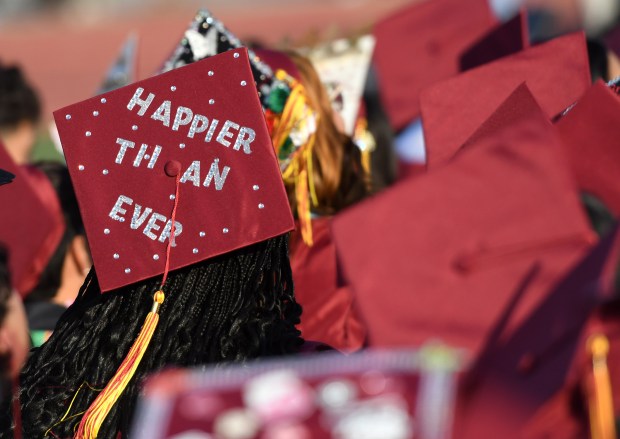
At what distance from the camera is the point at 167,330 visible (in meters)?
2.13

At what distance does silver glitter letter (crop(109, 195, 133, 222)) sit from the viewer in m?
2.11

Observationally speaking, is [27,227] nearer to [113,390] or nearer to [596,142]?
[113,390]

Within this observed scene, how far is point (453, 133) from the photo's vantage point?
7.52 ft

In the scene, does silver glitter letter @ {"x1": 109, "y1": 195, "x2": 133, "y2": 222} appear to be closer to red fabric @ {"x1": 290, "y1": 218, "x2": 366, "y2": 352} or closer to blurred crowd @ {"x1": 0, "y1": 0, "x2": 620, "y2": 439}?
blurred crowd @ {"x1": 0, "y1": 0, "x2": 620, "y2": 439}

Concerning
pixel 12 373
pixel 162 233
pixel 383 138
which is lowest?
pixel 383 138

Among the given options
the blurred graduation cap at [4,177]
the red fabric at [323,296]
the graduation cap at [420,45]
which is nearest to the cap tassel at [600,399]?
the red fabric at [323,296]

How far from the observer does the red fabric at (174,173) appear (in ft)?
6.81

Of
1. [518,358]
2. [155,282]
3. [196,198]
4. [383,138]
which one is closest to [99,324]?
[155,282]

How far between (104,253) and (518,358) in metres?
1.01

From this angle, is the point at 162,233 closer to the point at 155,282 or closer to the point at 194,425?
the point at 155,282

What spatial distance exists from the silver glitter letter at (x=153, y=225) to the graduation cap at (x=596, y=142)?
81cm

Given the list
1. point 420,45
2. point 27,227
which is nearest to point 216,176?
point 27,227

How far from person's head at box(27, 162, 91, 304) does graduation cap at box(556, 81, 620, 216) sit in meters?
1.79

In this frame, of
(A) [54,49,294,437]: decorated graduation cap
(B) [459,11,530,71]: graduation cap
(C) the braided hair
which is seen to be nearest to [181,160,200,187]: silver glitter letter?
(A) [54,49,294,437]: decorated graduation cap
